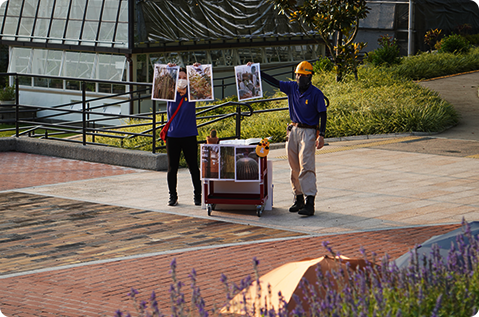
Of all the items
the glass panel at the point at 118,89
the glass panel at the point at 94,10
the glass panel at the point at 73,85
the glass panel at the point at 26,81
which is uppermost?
the glass panel at the point at 94,10

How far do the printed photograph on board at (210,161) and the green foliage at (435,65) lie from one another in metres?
13.3

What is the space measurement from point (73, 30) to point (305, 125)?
20630mm

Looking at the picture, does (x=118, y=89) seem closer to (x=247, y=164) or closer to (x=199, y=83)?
(x=199, y=83)

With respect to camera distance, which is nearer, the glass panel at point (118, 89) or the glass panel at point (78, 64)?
the glass panel at point (118, 89)

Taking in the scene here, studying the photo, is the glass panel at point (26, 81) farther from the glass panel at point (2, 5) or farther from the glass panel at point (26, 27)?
the glass panel at point (2, 5)

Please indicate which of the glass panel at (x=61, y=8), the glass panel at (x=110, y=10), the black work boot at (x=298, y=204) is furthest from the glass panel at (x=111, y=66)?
the black work boot at (x=298, y=204)

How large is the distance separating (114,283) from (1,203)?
4025mm

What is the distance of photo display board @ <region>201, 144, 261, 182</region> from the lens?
812cm

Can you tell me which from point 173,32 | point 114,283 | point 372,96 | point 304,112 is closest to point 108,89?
point 173,32

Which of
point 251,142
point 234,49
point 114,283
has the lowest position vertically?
point 114,283

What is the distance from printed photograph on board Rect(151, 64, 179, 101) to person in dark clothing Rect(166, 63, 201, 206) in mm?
71

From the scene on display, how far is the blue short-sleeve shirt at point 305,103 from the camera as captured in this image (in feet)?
25.7

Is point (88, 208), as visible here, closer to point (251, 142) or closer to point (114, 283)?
point (251, 142)

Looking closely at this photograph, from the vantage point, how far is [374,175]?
1051 cm
